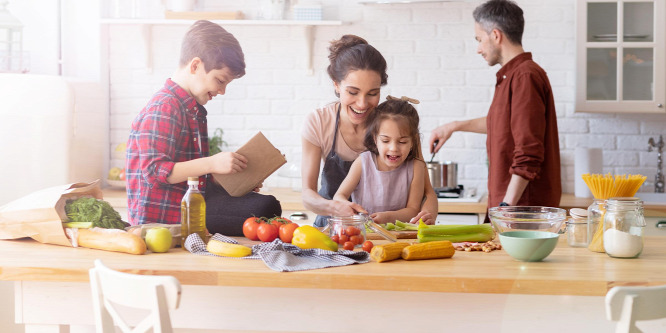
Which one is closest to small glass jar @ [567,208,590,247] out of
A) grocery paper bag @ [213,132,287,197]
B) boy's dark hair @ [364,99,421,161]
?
boy's dark hair @ [364,99,421,161]

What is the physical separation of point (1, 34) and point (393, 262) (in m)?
2.92

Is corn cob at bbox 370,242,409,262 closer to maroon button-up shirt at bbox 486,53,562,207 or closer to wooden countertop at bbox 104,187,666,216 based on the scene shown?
maroon button-up shirt at bbox 486,53,562,207

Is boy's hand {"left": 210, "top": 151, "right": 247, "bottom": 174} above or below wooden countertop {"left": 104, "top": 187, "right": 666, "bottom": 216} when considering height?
above

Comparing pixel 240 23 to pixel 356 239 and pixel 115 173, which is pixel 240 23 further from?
pixel 356 239

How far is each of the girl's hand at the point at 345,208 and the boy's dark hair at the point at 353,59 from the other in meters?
0.46

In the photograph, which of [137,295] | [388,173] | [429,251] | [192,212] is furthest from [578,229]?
[137,295]

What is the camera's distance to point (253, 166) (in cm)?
239

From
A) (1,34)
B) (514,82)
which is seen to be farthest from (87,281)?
(1,34)

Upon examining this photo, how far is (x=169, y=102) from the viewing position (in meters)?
2.45

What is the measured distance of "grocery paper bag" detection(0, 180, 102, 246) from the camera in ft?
6.81

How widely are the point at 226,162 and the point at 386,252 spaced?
681mm

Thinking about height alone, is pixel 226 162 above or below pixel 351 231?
above

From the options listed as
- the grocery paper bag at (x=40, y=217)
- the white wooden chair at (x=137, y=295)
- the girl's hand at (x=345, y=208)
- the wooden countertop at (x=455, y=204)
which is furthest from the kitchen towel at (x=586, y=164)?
the white wooden chair at (x=137, y=295)

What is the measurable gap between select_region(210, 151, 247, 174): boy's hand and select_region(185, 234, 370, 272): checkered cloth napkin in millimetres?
340
